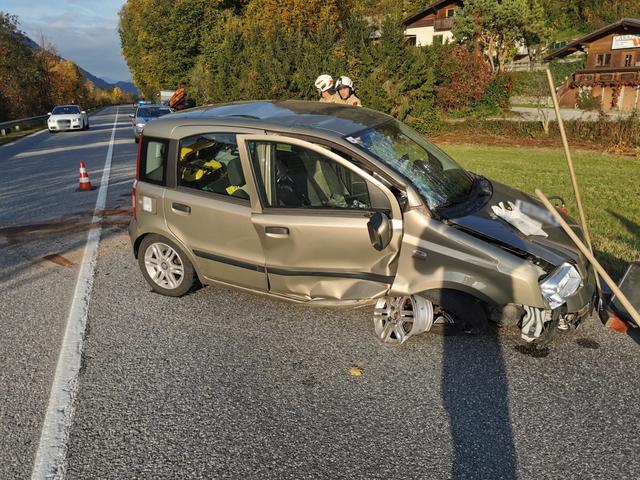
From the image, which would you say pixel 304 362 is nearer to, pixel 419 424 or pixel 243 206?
pixel 419 424

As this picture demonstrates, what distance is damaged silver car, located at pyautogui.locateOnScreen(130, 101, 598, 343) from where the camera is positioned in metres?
3.94

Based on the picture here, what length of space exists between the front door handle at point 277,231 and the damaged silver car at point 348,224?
0.02 meters

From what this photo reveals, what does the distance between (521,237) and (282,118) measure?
2.18 metres

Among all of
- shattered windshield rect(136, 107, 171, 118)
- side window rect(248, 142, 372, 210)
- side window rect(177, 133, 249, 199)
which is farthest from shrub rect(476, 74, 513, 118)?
side window rect(248, 142, 372, 210)

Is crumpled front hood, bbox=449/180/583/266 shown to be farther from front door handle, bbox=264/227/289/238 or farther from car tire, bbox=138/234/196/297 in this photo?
car tire, bbox=138/234/196/297

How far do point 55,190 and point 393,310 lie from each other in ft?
30.8

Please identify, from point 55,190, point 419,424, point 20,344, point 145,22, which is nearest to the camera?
point 419,424

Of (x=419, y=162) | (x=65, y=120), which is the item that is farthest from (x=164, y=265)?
(x=65, y=120)

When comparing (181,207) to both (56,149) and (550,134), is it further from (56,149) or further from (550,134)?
(56,149)

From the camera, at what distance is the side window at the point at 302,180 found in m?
4.37

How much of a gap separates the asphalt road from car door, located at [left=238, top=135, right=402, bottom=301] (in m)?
0.46

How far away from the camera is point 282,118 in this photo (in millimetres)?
4711

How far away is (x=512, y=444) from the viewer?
312 cm

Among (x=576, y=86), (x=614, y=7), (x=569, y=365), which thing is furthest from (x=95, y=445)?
(x=614, y=7)
